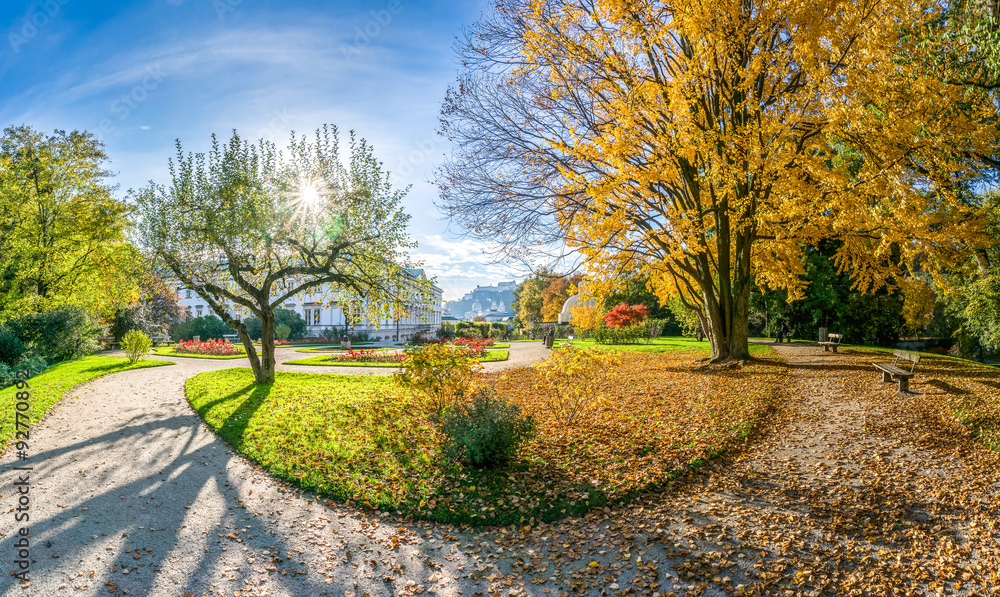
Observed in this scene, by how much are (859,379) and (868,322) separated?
2037 centimetres

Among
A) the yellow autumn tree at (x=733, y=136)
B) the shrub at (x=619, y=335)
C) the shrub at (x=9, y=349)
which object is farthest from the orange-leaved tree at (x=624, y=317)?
the shrub at (x=9, y=349)

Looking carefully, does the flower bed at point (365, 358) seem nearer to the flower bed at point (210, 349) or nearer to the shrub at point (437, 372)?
the flower bed at point (210, 349)

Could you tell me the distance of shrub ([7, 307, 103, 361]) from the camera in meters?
15.6

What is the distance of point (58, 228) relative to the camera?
62.0ft

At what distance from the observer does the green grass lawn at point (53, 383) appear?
7914 millimetres

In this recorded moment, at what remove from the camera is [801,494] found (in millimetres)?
4977

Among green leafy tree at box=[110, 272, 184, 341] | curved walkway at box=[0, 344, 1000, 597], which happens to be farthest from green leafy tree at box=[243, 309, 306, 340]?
curved walkway at box=[0, 344, 1000, 597]

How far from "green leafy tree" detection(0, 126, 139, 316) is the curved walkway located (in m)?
15.2

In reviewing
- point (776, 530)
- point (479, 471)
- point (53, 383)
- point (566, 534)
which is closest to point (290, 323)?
point (53, 383)

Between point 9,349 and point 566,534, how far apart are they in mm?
19271

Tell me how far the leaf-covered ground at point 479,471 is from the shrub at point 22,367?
4.96 metres

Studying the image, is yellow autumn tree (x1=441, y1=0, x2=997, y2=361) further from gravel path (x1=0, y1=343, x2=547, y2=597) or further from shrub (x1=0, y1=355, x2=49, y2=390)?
shrub (x1=0, y1=355, x2=49, y2=390)

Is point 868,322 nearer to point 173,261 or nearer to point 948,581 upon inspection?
point 948,581

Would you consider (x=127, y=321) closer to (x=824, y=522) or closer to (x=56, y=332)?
(x=56, y=332)
